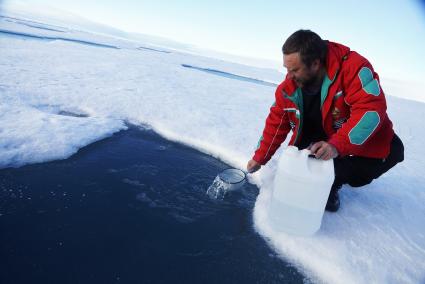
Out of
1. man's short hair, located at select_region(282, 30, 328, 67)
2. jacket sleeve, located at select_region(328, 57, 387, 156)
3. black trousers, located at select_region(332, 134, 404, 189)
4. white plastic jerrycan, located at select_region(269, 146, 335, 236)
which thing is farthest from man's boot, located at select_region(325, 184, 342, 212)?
man's short hair, located at select_region(282, 30, 328, 67)

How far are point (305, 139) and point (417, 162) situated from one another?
2.83m

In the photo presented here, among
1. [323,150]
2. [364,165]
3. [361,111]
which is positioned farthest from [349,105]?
[364,165]

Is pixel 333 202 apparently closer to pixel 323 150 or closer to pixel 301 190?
pixel 301 190

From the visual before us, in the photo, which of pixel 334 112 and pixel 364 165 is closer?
pixel 334 112

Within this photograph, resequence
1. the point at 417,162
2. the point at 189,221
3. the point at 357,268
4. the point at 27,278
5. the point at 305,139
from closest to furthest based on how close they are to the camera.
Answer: the point at 27,278, the point at 357,268, the point at 189,221, the point at 305,139, the point at 417,162

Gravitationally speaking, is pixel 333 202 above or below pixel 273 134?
below

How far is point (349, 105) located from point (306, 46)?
0.47 metres

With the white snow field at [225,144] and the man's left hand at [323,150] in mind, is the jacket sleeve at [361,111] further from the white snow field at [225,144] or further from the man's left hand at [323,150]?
the white snow field at [225,144]

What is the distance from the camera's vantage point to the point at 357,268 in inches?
68.8

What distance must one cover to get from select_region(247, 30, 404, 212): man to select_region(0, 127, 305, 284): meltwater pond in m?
0.60

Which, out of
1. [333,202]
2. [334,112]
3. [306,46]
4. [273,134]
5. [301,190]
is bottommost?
[333,202]

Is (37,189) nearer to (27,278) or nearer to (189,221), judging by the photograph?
(27,278)

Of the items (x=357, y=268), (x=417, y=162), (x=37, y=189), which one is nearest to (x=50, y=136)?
(x=37, y=189)

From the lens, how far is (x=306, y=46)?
183 centimetres
